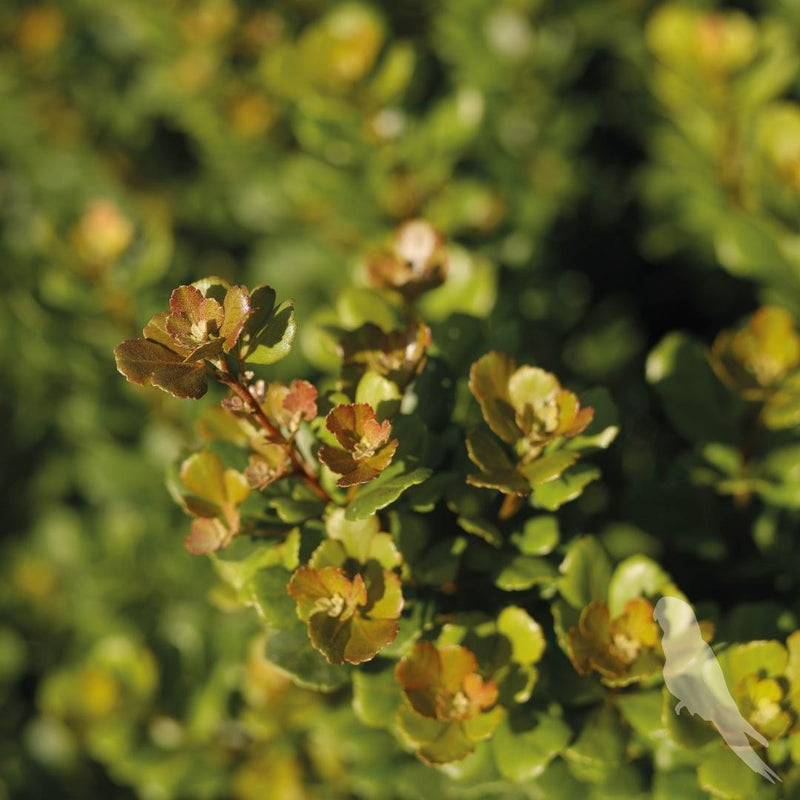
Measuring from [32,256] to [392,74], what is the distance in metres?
0.87

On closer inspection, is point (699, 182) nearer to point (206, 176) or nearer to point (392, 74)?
point (392, 74)

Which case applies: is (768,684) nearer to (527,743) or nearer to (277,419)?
(527,743)

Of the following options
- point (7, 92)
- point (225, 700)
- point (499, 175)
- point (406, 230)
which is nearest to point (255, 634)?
point (225, 700)

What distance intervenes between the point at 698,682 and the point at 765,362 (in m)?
0.46

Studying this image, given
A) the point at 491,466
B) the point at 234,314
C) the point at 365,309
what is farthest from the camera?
the point at 365,309

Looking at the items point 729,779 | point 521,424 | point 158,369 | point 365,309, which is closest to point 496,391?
point 521,424

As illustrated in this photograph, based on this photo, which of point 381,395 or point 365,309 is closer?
point 381,395

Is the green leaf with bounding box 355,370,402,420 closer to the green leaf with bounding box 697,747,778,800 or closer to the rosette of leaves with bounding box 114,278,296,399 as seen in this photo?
the rosette of leaves with bounding box 114,278,296,399

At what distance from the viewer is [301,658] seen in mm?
905

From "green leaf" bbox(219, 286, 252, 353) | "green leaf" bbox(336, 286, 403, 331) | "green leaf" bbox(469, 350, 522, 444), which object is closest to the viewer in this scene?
"green leaf" bbox(219, 286, 252, 353)

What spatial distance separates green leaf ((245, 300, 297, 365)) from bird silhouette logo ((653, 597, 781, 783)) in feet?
1.61

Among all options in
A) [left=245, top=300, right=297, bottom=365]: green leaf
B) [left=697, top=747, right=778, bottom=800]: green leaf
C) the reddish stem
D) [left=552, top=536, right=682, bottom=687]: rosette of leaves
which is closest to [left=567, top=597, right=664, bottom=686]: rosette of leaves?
[left=552, top=536, right=682, bottom=687]: rosette of leaves

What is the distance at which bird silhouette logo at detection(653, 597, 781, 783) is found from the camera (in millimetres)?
857

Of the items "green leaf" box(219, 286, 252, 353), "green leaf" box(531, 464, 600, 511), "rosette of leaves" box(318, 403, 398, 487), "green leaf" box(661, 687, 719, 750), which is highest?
"green leaf" box(219, 286, 252, 353)
